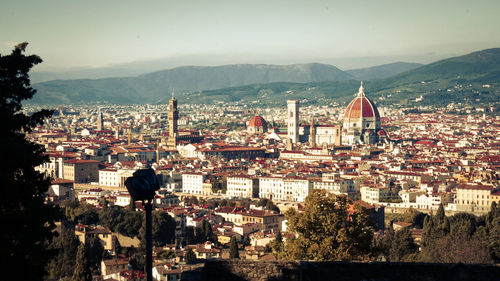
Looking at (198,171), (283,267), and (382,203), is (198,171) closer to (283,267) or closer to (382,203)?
(382,203)

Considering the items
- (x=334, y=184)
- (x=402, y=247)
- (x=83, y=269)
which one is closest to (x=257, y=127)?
(x=334, y=184)

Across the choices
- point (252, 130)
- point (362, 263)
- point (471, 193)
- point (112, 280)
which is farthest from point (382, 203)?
point (252, 130)

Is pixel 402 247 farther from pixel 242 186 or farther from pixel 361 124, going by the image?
pixel 361 124

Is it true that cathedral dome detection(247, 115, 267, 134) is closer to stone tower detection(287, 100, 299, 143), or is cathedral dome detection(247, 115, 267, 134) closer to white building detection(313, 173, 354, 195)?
stone tower detection(287, 100, 299, 143)

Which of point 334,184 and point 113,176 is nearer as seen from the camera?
point 334,184

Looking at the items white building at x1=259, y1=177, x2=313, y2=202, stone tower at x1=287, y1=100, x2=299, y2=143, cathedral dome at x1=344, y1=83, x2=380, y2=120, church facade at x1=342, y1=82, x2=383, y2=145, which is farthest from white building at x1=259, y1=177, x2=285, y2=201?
cathedral dome at x1=344, y1=83, x2=380, y2=120

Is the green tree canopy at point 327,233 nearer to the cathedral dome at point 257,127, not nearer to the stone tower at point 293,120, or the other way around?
the stone tower at point 293,120

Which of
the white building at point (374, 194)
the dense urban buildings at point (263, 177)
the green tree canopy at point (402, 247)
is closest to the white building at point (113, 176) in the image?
the dense urban buildings at point (263, 177)

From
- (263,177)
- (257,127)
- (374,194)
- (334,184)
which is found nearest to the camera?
(374,194)
